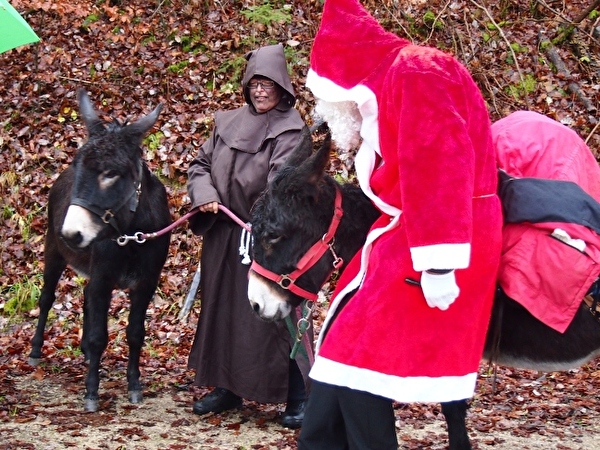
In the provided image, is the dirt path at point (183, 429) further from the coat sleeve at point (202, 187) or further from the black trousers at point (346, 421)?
the black trousers at point (346, 421)

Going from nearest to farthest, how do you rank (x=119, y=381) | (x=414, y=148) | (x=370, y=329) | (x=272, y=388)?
(x=414, y=148) → (x=370, y=329) → (x=272, y=388) → (x=119, y=381)

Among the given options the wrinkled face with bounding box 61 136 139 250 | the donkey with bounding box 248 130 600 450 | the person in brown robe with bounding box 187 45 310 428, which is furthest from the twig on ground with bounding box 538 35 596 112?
the donkey with bounding box 248 130 600 450

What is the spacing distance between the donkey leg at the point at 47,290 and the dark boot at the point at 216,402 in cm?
202

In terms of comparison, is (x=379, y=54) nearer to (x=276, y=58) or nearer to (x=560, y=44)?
(x=276, y=58)

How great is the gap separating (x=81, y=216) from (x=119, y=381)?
2.12 meters

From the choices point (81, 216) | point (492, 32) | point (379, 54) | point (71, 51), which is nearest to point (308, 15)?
point (492, 32)

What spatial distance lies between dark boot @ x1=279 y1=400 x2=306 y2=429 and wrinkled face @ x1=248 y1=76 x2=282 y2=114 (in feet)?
7.19

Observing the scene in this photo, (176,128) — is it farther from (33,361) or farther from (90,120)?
(90,120)

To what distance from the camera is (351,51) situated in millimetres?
3072

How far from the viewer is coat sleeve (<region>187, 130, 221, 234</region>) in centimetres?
516

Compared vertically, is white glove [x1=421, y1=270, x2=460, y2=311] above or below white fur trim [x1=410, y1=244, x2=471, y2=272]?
below

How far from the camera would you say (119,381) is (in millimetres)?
6492

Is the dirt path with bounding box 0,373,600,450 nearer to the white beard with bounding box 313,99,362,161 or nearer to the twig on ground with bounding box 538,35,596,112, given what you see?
the white beard with bounding box 313,99,362,161

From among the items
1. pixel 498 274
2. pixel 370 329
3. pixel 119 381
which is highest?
pixel 498 274
